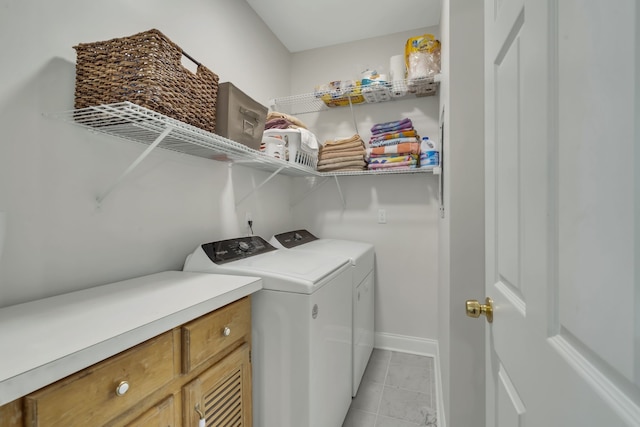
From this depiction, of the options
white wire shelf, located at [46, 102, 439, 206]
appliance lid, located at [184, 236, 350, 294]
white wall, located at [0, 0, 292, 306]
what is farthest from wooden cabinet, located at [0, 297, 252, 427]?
white wire shelf, located at [46, 102, 439, 206]

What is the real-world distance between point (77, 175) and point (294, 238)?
1.45m

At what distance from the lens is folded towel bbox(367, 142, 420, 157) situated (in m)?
2.20

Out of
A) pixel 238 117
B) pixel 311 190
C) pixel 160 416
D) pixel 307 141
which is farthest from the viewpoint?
pixel 311 190

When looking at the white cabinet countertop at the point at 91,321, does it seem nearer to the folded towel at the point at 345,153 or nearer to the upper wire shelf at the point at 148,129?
the upper wire shelf at the point at 148,129

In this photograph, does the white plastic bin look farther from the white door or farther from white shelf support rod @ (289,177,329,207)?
the white door

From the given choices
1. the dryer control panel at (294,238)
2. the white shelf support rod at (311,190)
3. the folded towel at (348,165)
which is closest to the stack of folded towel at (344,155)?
the folded towel at (348,165)

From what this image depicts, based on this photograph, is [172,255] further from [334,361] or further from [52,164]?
[334,361]

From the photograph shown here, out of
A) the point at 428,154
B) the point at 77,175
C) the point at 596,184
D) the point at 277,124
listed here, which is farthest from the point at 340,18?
the point at 596,184

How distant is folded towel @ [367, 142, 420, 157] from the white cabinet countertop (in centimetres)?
154

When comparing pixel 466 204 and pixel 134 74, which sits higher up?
pixel 134 74

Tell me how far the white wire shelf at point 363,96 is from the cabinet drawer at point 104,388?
2.06 m

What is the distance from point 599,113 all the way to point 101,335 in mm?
984

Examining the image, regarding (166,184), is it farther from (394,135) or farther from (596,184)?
(394,135)

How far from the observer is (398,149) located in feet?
7.33
